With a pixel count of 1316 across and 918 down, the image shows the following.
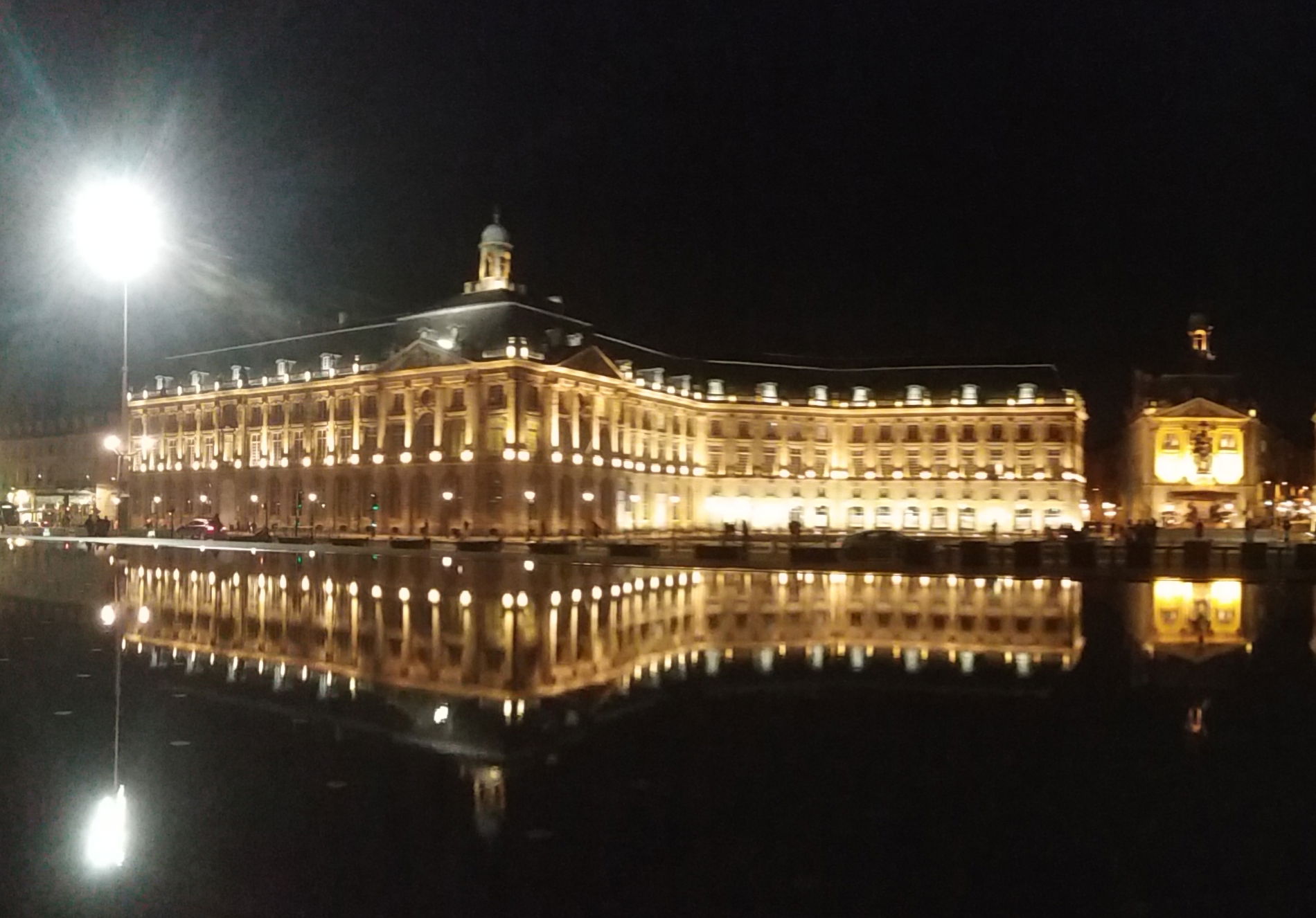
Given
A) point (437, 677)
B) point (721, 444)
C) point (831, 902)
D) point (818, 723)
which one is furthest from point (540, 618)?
point (721, 444)

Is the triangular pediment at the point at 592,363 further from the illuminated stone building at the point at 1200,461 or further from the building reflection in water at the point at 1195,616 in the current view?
the illuminated stone building at the point at 1200,461

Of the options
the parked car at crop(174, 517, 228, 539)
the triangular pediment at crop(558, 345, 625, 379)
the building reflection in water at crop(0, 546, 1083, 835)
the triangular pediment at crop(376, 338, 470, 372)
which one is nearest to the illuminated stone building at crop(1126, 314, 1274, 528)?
the triangular pediment at crop(558, 345, 625, 379)

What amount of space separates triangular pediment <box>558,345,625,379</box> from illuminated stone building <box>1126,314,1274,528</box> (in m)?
57.9

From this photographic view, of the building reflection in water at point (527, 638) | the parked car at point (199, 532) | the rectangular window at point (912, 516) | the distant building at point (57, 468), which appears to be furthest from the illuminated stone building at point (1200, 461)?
the distant building at point (57, 468)

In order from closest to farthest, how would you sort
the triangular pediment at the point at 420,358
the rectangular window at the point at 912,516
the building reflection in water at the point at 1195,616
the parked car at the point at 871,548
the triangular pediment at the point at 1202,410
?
1. the building reflection in water at the point at 1195,616
2. the parked car at the point at 871,548
3. the triangular pediment at the point at 420,358
4. the triangular pediment at the point at 1202,410
5. the rectangular window at the point at 912,516

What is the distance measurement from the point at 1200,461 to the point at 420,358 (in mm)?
79523

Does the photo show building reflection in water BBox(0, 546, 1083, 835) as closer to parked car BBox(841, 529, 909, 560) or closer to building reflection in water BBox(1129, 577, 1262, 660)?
building reflection in water BBox(1129, 577, 1262, 660)

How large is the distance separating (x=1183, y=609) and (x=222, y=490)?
304 feet

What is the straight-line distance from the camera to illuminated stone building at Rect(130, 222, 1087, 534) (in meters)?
83.9

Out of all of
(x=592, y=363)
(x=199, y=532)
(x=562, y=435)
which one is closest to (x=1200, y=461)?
(x=592, y=363)

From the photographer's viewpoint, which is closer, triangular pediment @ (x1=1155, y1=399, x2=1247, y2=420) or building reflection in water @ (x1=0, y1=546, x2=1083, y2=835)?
building reflection in water @ (x1=0, y1=546, x2=1083, y2=835)

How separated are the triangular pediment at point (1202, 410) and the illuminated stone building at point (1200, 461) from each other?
0.07 meters

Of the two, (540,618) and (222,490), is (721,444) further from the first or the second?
(540,618)

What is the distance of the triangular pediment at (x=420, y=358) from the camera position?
278 ft
